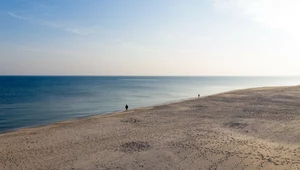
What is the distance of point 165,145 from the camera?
57.8 ft

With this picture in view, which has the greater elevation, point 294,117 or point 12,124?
point 294,117

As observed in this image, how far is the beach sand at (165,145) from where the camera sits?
1443 cm

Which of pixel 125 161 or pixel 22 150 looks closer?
pixel 125 161

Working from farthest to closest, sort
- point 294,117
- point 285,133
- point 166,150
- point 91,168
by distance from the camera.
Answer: point 294,117 → point 285,133 → point 166,150 → point 91,168

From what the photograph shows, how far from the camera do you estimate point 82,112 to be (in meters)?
40.6

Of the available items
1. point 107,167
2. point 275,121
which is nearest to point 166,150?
point 107,167

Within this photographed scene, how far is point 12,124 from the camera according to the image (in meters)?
30.8

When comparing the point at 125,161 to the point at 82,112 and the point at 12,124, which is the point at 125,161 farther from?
the point at 82,112

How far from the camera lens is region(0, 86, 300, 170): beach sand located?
14.4m

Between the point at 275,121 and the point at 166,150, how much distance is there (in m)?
14.5

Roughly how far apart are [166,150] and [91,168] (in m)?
5.21

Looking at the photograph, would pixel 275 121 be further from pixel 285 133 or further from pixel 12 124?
pixel 12 124

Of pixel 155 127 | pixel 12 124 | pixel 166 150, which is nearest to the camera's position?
pixel 166 150

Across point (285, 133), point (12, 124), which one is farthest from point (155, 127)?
point (12, 124)
